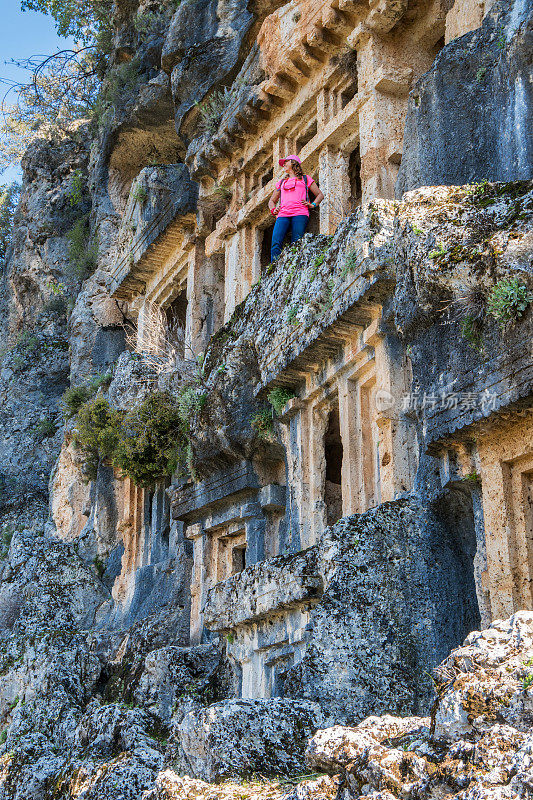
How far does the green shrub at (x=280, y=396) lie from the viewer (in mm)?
11484

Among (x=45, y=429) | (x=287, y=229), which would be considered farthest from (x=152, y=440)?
(x=45, y=429)

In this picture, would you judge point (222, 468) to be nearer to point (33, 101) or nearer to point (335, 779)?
point (335, 779)

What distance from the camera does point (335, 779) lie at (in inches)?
181

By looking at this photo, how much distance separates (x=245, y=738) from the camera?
6.15m

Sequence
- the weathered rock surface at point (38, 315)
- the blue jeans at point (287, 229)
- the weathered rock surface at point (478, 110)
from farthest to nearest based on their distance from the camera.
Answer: the weathered rock surface at point (38, 315)
the blue jeans at point (287, 229)
the weathered rock surface at point (478, 110)

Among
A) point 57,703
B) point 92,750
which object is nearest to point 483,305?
point 92,750

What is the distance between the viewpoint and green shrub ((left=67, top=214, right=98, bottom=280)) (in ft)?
79.7

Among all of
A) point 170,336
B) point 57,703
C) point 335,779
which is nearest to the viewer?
point 335,779

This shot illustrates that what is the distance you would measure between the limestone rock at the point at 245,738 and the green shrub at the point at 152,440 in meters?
8.57

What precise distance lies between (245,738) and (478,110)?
5807 mm

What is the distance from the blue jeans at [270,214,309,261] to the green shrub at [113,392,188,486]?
3.36 metres

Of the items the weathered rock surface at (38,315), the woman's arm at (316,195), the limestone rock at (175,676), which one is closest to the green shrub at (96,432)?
the weathered rock surface at (38,315)

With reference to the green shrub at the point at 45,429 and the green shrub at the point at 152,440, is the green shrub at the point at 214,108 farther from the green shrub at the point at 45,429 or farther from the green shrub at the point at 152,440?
the green shrub at the point at 45,429

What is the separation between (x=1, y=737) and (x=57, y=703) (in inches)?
40.4
